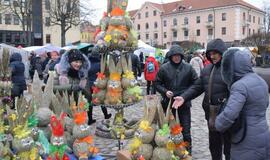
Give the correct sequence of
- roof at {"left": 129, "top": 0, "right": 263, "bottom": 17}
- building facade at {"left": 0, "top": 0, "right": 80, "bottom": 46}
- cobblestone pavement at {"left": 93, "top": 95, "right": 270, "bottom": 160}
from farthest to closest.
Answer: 1. roof at {"left": 129, "top": 0, "right": 263, "bottom": 17}
2. building facade at {"left": 0, "top": 0, "right": 80, "bottom": 46}
3. cobblestone pavement at {"left": 93, "top": 95, "right": 270, "bottom": 160}

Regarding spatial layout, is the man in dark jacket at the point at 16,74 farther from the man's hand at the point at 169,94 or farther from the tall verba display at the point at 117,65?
the man's hand at the point at 169,94

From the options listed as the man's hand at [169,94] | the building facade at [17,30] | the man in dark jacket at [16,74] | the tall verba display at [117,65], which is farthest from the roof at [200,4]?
the man's hand at [169,94]

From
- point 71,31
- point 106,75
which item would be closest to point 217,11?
point 71,31

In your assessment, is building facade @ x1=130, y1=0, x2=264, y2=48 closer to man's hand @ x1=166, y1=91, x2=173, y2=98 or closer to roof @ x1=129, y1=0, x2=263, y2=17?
roof @ x1=129, y1=0, x2=263, y2=17

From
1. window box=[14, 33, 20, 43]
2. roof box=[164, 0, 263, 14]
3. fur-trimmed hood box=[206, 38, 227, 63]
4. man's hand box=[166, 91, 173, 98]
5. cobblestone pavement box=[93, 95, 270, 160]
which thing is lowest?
cobblestone pavement box=[93, 95, 270, 160]

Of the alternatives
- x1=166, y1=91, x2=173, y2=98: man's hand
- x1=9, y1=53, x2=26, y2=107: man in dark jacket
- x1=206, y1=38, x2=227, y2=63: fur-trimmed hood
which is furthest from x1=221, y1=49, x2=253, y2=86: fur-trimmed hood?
x1=9, y1=53, x2=26, y2=107: man in dark jacket

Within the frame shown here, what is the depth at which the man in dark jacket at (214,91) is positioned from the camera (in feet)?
14.2

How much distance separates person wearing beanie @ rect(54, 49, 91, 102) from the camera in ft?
19.6

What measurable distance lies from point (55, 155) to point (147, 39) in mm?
82775

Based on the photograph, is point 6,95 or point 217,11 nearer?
point 6,95

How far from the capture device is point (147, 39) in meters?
86.1

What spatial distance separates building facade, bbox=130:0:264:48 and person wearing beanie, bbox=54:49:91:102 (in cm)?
6351

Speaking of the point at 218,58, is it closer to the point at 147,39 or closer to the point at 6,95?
the point at 6,95

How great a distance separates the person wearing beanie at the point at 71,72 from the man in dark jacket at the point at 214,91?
6.68ft
